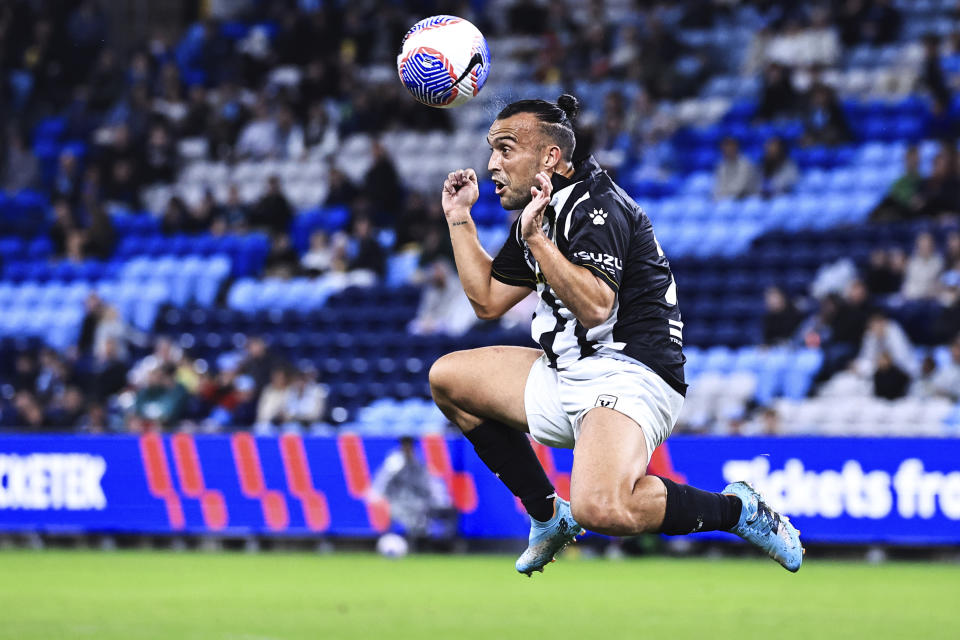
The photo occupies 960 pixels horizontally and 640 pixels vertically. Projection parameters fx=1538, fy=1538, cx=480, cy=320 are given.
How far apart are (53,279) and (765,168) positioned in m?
9.83

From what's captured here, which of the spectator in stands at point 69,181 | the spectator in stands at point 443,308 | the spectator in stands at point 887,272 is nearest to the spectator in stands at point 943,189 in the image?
the spectator in stands at point 887,272

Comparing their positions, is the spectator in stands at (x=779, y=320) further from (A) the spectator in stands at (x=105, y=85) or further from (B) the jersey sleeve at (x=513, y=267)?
(A) the spectator in stands at (x=105, y=85)

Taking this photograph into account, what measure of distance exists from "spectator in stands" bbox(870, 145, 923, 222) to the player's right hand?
32.6ft

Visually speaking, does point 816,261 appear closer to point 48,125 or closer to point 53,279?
point 53,279

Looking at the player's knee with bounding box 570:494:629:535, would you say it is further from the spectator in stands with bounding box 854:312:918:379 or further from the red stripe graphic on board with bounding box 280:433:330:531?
the red stripe graphic on board with bounding box 280:433:330:531

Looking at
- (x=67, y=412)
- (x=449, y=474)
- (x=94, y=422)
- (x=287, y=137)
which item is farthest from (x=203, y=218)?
(x=449, y=474)

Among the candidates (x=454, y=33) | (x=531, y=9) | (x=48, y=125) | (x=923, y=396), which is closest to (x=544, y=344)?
(x=454, y=33)

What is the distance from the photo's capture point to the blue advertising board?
12922 millimetres

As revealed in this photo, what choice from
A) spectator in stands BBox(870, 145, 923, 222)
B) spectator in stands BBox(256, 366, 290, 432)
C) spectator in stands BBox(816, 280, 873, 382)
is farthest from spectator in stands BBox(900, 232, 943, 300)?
spectator in stands BBox(256, 366, 290, 432)

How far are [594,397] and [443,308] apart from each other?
10.7 m

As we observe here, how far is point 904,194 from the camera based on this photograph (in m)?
15.9

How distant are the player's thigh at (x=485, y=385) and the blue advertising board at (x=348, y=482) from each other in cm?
618

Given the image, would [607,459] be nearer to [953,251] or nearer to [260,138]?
[953,251]

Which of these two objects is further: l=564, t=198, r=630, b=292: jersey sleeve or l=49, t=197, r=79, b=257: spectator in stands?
l=49, t=197, r=79, b=257: spectator in stands
